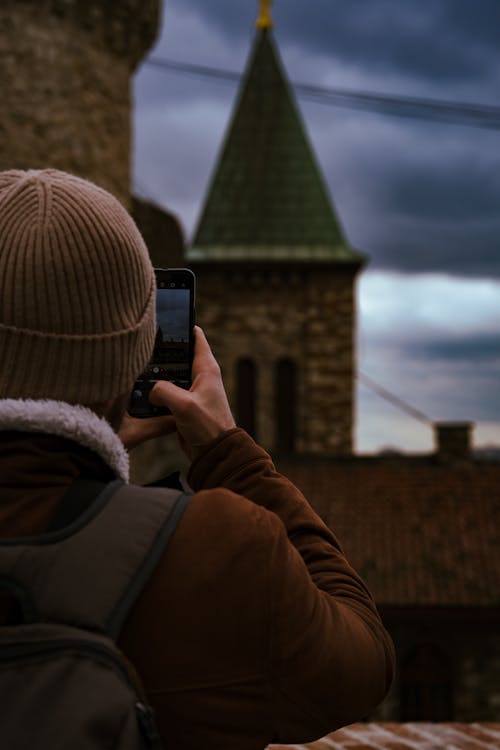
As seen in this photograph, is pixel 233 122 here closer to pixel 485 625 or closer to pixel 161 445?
pixel 161 445

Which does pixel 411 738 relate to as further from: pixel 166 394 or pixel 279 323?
pixel 279 323

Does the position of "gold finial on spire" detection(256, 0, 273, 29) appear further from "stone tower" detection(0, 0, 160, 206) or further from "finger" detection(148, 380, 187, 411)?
"finger" detection(148, 380, 187, 411)

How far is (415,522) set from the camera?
17.2 meters

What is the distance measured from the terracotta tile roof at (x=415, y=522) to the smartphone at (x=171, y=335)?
46.1ft

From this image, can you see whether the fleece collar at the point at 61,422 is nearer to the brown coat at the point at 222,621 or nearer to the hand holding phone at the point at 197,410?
the brown coat at the point at 222,621

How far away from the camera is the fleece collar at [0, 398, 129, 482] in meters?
1.21

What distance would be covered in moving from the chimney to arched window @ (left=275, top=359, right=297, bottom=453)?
21.9ft

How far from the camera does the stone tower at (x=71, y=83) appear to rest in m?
11.4

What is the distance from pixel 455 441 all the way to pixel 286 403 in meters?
7.40

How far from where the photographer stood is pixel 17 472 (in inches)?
46.8

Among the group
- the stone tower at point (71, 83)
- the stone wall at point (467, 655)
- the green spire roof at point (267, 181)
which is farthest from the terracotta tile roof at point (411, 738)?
the green spire roof at point (267, 181)

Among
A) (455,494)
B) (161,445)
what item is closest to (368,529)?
(455,494)

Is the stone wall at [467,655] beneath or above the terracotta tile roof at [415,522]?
beneath

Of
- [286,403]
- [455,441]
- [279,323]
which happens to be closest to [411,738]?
[455,441]
